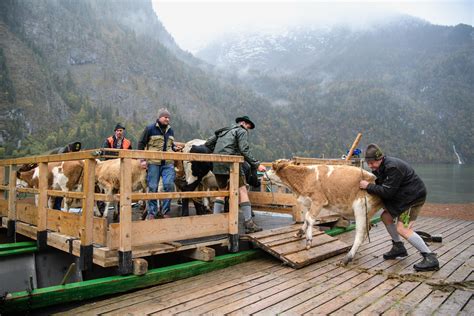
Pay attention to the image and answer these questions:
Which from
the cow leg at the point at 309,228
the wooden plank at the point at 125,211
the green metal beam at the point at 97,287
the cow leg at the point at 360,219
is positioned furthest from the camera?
the cow leg at the point at 309,228

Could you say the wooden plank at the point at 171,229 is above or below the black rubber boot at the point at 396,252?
above

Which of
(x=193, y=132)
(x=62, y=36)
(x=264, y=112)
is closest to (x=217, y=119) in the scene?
(x=264, y=112)

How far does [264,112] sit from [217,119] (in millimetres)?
28022

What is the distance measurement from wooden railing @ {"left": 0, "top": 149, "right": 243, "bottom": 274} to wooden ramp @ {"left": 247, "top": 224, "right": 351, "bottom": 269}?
56 cm

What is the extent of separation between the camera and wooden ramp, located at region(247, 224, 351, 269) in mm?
5982

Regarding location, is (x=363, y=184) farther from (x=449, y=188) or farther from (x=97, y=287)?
(x=449, y=188)

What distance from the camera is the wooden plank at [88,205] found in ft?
15.6

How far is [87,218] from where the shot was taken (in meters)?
4.80

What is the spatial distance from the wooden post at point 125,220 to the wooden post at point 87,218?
18.1 inches

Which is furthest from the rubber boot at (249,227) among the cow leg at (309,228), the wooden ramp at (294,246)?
the cow leg at (309,228)

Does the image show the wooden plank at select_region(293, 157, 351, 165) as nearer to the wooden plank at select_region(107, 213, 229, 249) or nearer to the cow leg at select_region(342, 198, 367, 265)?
the cow leg at select_region(342, 198, 367, 265)

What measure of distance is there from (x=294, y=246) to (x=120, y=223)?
123 inches

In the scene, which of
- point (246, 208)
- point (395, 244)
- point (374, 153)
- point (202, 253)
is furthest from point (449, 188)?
point (202, 253)

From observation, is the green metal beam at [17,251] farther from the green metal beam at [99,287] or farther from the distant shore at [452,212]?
the distant shore at [452,212]
